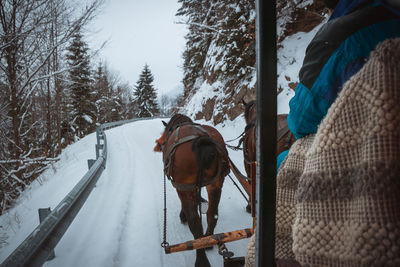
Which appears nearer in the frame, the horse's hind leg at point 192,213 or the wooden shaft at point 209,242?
the wooden shaft at point 209,242

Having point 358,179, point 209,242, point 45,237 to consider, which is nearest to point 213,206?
point 209,242

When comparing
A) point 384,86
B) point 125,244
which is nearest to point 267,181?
point 384,86

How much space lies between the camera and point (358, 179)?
1.89 ft

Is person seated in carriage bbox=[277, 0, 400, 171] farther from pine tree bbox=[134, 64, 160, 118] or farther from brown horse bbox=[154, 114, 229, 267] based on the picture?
pine tree bbox=[134, 64, 160, 118]

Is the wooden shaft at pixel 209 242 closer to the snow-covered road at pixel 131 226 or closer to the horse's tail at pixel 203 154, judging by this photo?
the snow-covered road at pixel 131 226

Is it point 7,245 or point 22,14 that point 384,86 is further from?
point 22,14

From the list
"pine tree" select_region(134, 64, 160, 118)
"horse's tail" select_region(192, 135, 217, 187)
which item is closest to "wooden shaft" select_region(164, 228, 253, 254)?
"horse's tail" select_region(192, 135, 217, 187)

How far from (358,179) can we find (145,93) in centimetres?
4040

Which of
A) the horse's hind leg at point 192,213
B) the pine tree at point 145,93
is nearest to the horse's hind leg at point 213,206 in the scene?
the horse's hind leg at point 192,213

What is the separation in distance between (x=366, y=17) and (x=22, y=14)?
6672 mm

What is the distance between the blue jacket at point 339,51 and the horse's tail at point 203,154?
1.81 metres

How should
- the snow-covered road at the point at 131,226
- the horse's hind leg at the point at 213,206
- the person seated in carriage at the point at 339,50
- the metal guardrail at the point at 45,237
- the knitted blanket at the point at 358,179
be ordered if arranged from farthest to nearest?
the horse's hind leg at the point at 213,206 → the snow-covered road at the point at 131,226 → the metal guardrail at the point at 45,237 → the person seated in carriage at the point at 339,50 → the knitted blanket at the point at 358,179

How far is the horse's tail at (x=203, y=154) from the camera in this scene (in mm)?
2680

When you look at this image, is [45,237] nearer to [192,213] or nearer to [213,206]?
[192,213]
